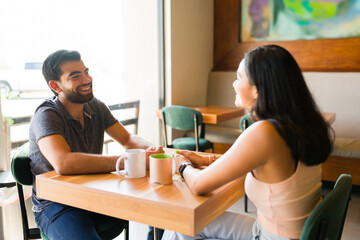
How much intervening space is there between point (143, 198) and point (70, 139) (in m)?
0.70

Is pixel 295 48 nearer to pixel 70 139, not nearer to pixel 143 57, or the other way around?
pixel 143 57

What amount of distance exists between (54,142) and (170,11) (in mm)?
2689

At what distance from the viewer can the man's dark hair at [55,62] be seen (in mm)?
1709

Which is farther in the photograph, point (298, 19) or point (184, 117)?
point (298, 19)

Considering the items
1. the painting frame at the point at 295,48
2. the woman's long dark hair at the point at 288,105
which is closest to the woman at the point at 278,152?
the woman's long dark hair at the point at 288,105

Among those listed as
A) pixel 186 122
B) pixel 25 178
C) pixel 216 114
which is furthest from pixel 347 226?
pixel 25 178

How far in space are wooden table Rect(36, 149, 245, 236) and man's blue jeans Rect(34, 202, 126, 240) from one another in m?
0.19

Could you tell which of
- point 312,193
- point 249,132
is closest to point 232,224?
point 312,193

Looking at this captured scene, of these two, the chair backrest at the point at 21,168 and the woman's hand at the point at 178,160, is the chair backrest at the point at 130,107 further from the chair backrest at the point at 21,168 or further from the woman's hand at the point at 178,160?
the woman's hand at the point at 178,160

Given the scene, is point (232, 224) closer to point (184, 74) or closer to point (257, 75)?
point (257, 75)

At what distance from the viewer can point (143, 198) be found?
1.13 meters

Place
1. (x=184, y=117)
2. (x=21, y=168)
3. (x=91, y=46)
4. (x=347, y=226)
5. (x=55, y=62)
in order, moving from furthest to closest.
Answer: (x=184, y=117)
(x=91, y=46)
(x=347, y=226)
(x=55, y=62)
(x=21, y=168)

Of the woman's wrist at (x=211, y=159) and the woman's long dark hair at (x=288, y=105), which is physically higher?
the woman's long dark hair at (x=288, y=105)

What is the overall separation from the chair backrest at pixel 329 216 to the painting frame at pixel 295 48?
3186 mm
